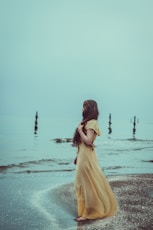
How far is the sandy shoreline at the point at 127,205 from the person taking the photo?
572 cm

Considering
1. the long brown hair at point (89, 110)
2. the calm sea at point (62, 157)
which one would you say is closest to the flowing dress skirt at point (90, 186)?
the long brown hair at point (89, 110)

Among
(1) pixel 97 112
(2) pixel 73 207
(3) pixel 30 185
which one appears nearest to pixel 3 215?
(2) pixel 73 207

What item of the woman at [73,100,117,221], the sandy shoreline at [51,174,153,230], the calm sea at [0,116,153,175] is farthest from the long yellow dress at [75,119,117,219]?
the calm sea at [0,116,153,175]

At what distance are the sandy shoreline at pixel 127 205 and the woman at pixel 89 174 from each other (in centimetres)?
23

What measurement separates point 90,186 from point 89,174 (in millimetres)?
204

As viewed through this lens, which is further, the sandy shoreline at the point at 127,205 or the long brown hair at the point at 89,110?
the long brown hair at the point at 89,110

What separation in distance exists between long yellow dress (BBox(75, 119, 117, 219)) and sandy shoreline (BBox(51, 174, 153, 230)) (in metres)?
0.19

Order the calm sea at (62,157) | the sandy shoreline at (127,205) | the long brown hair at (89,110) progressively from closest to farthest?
1. the sandy shoreline at (127,205)
2. the long brown hair at (89,110)
3. the calm sea at (62,157)

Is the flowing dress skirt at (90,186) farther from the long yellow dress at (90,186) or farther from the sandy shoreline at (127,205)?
the sandy shoreline at (127,205)

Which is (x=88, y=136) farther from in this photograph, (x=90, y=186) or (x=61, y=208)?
(x=61, y=208)

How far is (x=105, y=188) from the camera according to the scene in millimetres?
6055

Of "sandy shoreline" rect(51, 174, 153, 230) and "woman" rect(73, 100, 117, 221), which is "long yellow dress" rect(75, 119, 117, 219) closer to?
"woman" rect(73, 100, 117, 221)

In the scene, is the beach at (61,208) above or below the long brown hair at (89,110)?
below

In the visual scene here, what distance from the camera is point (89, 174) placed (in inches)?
233
